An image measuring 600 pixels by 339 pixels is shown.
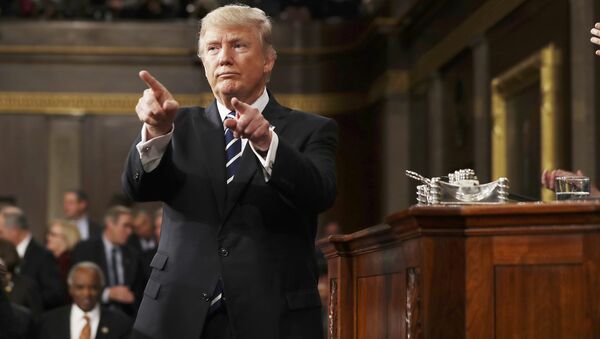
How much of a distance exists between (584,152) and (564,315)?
18.6 feet

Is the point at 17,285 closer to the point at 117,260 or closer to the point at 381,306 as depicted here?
the point at 117,260

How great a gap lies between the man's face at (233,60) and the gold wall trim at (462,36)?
22.6 feet

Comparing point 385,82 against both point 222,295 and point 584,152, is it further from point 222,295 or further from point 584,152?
point 222,295

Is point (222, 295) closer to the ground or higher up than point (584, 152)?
closer to the ground

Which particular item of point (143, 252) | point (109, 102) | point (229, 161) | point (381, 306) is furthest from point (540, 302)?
point (109, 102)

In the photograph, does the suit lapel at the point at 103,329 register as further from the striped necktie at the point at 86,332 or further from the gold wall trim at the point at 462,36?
the gold wall trim at the point at 462,36

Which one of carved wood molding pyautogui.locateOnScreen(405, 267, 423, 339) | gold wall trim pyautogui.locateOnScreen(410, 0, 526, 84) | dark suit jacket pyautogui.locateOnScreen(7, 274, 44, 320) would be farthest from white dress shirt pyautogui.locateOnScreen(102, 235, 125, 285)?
carved wood molding pyautogui.locateOnScreen(405, 267, 423, 339)

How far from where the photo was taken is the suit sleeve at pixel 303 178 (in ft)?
10.5

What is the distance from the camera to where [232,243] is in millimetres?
3340

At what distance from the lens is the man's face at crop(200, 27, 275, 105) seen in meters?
3.38

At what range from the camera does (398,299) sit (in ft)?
11.2

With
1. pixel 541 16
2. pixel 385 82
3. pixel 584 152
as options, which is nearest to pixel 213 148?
pixel 584 152

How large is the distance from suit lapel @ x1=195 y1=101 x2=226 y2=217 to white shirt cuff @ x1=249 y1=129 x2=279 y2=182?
0.19 m

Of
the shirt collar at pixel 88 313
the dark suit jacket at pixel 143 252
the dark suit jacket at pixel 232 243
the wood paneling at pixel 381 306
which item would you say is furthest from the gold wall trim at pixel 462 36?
the dark suit jacket at pixel 232 243
